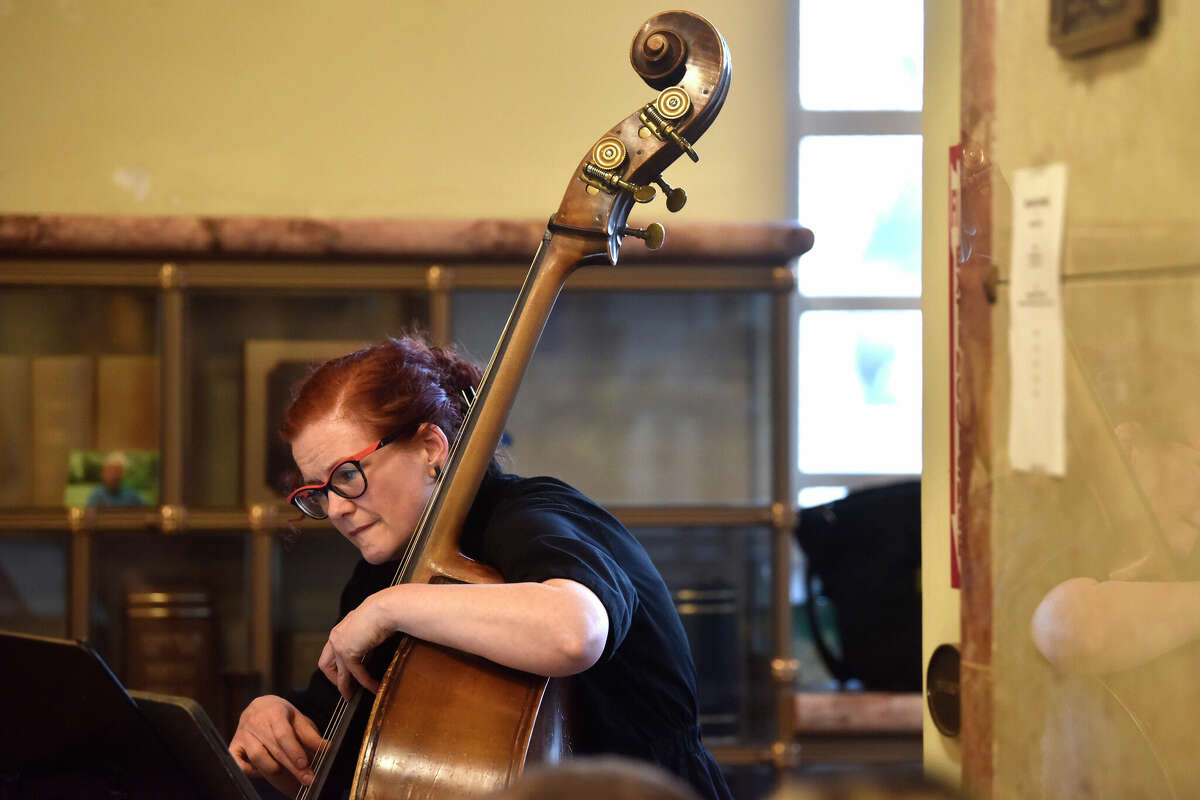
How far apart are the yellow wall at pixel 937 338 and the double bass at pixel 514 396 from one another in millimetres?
203

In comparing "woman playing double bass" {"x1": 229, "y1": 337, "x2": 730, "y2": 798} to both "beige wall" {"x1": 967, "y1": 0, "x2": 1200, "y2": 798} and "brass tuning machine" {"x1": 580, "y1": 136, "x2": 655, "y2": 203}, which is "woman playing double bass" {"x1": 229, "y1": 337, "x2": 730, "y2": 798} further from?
"beige wall" {"x1": 967, "y1": 0, "x2": 1200, "y2": 798}

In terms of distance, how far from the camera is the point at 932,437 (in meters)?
1.13

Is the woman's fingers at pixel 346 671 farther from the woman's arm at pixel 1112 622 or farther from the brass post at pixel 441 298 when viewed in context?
the brass post at pixel 441 298

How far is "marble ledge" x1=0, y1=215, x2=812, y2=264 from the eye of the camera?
2176 mm

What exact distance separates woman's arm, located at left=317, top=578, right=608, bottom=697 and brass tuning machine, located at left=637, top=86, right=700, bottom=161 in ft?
1.49

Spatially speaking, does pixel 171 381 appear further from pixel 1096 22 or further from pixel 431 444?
pixel 1096 22

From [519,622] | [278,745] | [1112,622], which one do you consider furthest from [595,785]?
→ [278,745]

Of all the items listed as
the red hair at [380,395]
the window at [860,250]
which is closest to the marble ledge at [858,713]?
the window at [860,250]

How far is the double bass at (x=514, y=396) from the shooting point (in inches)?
41.0

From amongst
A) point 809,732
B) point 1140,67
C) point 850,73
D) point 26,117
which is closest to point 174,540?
point 26,117

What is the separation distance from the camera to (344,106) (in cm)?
270

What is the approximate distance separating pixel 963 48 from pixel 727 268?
1528 millimetres

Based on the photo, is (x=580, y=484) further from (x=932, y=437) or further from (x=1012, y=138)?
(x=1012, y=138)

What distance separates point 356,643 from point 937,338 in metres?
0.60
